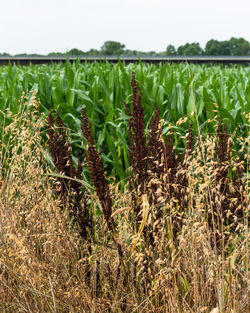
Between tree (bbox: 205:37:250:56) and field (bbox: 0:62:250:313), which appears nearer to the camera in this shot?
field (bbox: 0:62:250:313)

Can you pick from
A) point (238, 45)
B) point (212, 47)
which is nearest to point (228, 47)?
point (238, 45)

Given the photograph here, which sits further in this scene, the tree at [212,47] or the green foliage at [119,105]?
the tree at [212,47]

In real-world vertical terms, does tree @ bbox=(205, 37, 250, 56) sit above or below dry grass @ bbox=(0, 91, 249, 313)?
above

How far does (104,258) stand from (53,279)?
328 mm

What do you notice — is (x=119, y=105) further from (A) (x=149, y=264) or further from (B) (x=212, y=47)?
(B) (x=212, y=47)

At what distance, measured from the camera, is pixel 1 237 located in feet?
7.38

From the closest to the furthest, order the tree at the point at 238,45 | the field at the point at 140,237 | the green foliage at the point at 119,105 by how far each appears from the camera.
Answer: the field at the point at 140,237 < the green foliage at the point at 119,105 < the tree at the point at 238,45

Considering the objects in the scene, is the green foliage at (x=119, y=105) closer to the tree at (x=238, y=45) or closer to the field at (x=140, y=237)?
the field at (x=140, y=237)

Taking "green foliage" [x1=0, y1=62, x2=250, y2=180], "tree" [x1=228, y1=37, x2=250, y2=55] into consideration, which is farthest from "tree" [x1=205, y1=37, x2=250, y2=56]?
"green foliage" [x1=0, y1=62, x2=250, y2=180]

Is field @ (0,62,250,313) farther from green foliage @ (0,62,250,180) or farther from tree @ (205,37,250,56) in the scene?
tree @ (205,37,250,56)

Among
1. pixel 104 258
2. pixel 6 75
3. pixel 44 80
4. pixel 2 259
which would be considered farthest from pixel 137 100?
pixel 6 75

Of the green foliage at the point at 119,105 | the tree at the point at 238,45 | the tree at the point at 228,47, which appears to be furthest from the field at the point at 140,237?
the tree at the point at 238,45

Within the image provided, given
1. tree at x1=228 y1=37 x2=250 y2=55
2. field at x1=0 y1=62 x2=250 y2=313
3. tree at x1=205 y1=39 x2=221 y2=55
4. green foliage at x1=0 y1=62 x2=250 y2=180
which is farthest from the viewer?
tree at x1=228 y1=37 x2=250 y2=55

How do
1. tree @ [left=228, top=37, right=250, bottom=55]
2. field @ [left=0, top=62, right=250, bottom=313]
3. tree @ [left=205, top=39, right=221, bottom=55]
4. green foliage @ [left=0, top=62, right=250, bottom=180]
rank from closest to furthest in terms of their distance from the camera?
1. field @ [left=0, top=62, right=250, bottom=313]
2. green foliage @ [left=0, top=62, right=250, bottom=180]
3. tree @ [left=205, top=39, right=221, bottom=55]
4. tree @ [left=228, top=37, right=250, bottom=55]
